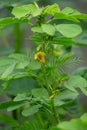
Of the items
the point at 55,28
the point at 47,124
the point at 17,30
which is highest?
the point at 55,28

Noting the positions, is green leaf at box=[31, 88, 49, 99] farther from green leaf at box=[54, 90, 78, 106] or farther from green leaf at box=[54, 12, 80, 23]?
green leaf at box=[54, 12, 80, 23]

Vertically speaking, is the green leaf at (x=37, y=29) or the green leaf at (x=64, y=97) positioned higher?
the green leaf at (x=37, y=29)

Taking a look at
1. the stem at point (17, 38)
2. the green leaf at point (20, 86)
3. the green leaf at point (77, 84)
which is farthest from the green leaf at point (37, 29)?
the stem at point (17, 38)

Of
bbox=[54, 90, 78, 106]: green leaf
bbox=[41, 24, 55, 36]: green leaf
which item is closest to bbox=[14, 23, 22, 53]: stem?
bbox=[54, 90, 78, 106]: green leaf

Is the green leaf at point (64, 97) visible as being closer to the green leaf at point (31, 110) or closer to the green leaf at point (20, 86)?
the green leaf at point (31, 110)

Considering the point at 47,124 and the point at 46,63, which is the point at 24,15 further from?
the point at 47,124

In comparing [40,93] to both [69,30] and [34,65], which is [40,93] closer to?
[34,65]

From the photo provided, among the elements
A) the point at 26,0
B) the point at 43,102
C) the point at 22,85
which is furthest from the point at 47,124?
the point at 26,0

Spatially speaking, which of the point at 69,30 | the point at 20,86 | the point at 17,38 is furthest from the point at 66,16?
the point at 17,38

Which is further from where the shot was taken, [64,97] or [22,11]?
[64,97]

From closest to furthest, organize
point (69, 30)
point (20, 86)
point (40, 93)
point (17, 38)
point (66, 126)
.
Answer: point (66, 126) → point (69, 30) → point (40, 93) → point (20, 86) → point (17, 38)

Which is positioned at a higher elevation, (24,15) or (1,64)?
(24,15)
